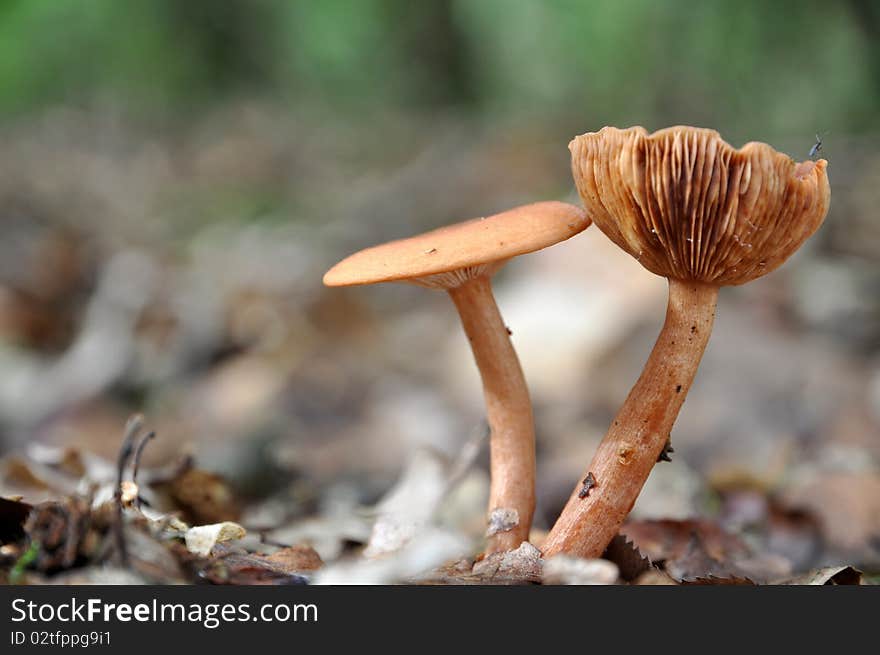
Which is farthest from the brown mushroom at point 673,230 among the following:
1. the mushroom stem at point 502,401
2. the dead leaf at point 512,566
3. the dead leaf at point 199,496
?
the dead leaf at point 199,496

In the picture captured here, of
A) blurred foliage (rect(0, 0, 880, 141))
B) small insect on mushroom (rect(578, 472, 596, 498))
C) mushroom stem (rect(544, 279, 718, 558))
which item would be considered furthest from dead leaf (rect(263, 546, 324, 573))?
blurred foliage (rect(0, 0, 880, 141))

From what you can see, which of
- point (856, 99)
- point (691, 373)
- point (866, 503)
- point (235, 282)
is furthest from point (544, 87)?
point (691, 373)

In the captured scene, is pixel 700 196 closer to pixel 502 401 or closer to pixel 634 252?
pixel 634 252

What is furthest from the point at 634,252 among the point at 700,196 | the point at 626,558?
the point at 626,558

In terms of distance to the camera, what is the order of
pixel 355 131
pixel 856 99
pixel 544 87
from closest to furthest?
pixel 856 99
pixel 544 87
pixel 355 131

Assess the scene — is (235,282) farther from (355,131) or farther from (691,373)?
(355,131)

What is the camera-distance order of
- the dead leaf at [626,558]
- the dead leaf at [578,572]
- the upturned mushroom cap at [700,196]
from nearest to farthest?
1. the dead leaf at [578,572]
2. the upturned mushroom cap at [700,196]
3. the dead leaf at [626,558]

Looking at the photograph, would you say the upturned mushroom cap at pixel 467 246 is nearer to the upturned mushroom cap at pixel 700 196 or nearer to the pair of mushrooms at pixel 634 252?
the pair of mushrooms at pixel 634 252

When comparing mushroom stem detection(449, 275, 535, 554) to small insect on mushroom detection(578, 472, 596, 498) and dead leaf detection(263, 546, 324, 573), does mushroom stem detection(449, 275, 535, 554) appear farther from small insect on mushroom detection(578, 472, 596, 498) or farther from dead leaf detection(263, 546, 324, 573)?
dead leaf detection(263, 546, 324, 573)
